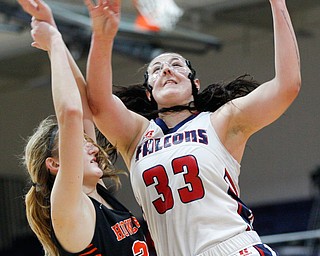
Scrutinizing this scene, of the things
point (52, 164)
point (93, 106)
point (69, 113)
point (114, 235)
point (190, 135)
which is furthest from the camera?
point (93, 106)

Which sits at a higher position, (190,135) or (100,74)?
(100,74)

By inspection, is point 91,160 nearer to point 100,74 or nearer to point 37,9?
point 100,74

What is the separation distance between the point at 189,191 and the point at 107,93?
636mm

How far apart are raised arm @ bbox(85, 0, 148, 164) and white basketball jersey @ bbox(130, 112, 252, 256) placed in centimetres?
18

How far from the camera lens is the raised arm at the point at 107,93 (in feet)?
12.9

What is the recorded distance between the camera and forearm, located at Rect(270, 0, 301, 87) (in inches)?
148

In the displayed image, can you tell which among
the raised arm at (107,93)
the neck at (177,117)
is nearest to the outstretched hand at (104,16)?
the raised arm at (107,93)

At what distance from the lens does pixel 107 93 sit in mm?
4047

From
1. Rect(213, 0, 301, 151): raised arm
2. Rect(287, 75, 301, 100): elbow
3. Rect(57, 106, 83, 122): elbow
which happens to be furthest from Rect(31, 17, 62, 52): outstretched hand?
Rect(287, 75, 301, 100): elbow

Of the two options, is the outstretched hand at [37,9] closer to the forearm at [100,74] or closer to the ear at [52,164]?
the forearm at [100,74]

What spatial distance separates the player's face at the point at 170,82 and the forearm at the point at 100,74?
9.9 inches

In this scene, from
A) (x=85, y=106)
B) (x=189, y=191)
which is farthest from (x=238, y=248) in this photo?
(x=85, y=106)

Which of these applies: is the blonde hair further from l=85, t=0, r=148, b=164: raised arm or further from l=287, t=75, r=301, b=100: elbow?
l=287, t=75, r=301, b=100: elbow

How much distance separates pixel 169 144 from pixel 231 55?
379 inches
